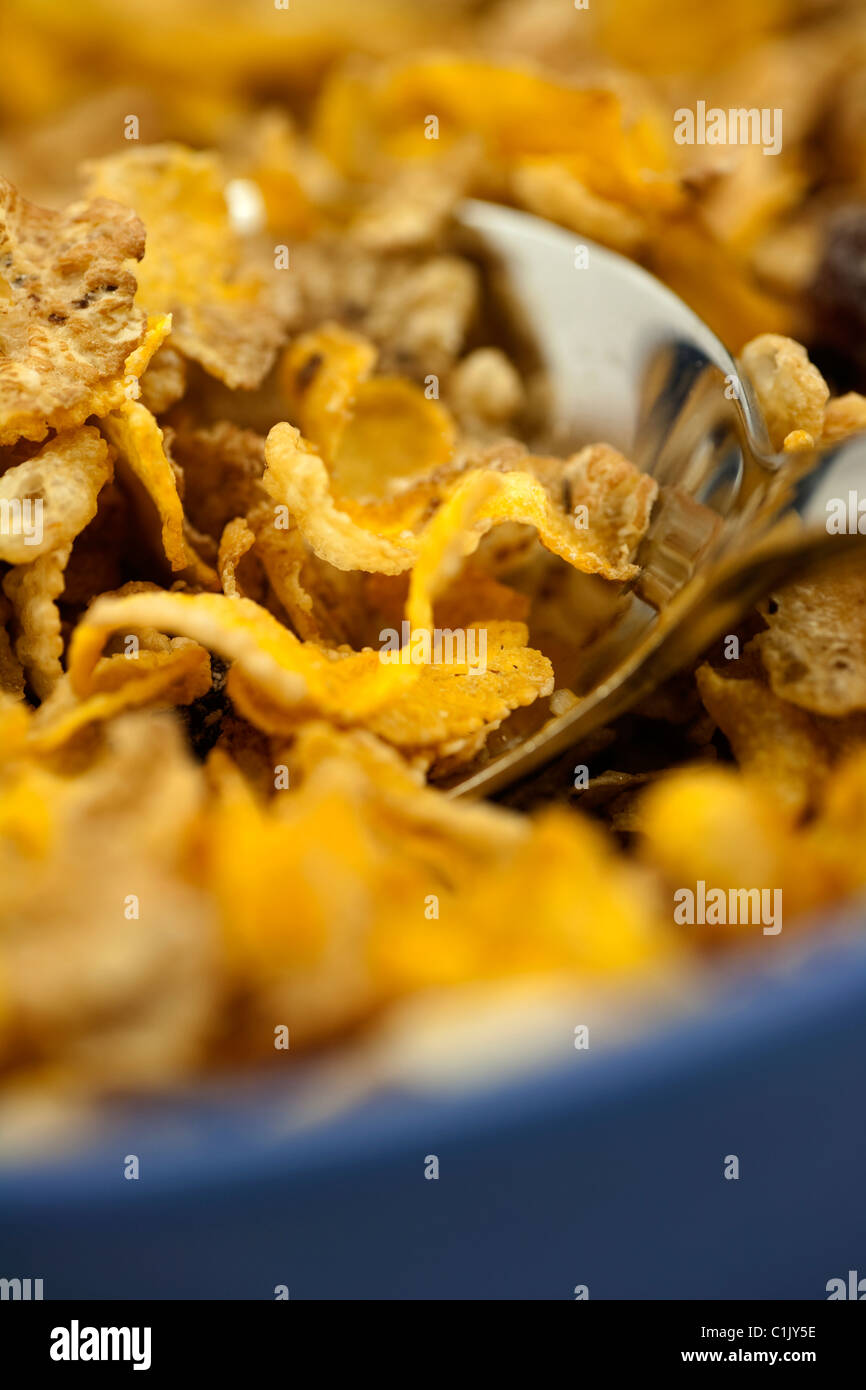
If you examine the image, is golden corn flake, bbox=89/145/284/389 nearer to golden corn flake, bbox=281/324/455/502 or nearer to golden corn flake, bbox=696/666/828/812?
golden corn flake, bbox=281/324/455/502

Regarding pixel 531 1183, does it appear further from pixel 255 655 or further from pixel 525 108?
pixel 525 108

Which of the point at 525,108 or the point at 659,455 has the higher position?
the point at 525,108

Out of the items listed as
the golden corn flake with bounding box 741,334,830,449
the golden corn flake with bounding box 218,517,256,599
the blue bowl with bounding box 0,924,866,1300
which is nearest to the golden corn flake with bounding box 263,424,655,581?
the golden corn flake with bounding box 218,517,256,599

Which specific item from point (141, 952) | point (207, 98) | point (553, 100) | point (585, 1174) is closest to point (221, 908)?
point (141, 952)

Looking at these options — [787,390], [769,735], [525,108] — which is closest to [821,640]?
[769,735]
